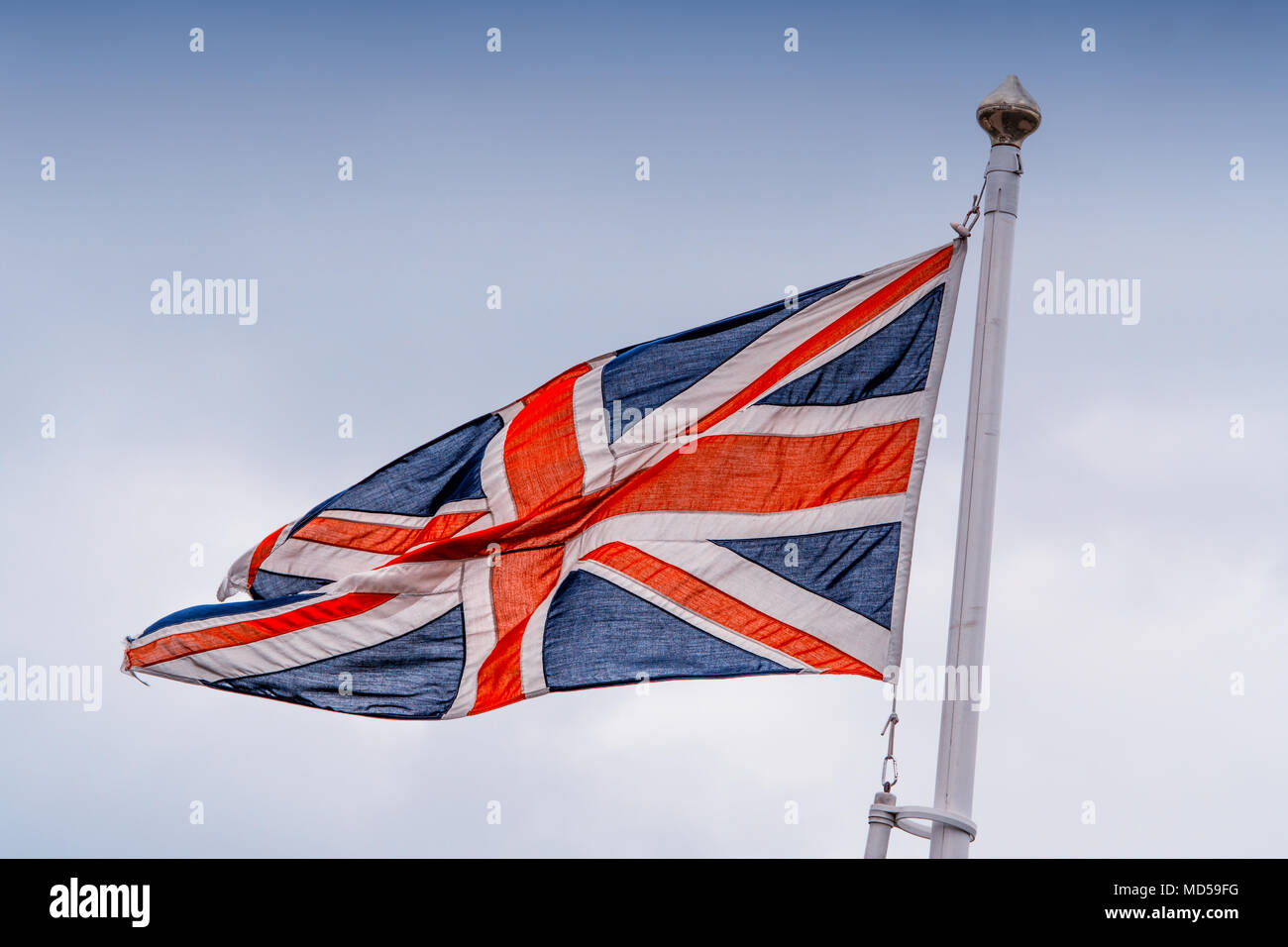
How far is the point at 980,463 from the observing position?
31.6 feet

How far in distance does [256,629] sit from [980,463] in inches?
189

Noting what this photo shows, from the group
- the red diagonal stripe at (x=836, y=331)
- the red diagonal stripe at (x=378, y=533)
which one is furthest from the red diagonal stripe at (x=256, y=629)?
the red diagonal stripe at (x=836, y=331)

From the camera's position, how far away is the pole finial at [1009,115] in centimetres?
1009

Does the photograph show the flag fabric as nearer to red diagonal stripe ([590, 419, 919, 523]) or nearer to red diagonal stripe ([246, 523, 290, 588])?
red diagonal stripe ([590, 419, 919, 523])

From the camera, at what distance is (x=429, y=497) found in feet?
39.4

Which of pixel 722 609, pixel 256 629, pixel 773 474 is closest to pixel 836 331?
pixel 773 474

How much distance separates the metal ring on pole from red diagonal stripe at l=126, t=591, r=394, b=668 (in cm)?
360

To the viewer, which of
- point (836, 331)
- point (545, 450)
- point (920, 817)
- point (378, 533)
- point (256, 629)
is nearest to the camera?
point (920, 817)

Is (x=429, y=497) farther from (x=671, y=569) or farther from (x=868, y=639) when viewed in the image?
(x=868, y=639)

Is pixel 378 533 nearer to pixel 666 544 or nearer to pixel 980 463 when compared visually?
pixel 666 544

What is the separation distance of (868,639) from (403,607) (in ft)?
10.1

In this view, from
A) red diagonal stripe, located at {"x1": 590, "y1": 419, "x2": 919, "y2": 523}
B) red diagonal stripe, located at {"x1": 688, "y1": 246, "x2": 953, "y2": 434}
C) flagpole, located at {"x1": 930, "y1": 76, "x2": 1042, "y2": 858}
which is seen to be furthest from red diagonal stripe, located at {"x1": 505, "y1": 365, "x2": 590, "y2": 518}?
flagpole, located at {"x1": 930, "y1": 76, "x2": 1042, "y2": 858}

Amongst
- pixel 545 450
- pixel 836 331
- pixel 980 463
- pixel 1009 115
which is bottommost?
pixel 980 463
